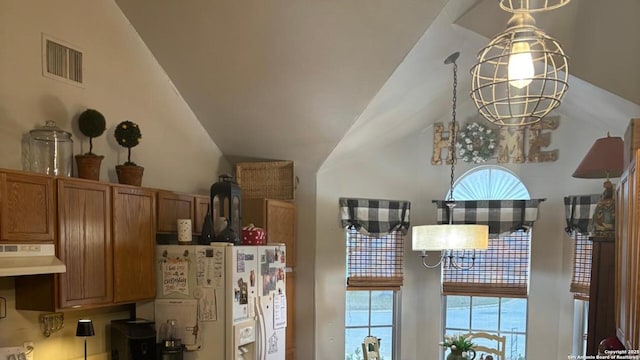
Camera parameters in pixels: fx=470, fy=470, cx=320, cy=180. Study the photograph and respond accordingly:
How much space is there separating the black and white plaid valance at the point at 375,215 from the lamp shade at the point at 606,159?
2.05 meters

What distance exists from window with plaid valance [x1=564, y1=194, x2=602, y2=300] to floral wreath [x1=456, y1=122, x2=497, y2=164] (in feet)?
2.98

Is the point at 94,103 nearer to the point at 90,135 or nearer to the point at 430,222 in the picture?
the point at 90,135

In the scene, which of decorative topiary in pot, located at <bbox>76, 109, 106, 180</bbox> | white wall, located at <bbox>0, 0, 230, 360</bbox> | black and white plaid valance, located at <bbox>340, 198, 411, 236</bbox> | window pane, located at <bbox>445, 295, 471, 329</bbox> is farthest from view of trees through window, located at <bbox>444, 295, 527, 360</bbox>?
decorative topiary in pot, located at <bbox>76, 109, 106, 180</bbox>

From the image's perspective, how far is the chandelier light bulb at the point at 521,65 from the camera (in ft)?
6.21

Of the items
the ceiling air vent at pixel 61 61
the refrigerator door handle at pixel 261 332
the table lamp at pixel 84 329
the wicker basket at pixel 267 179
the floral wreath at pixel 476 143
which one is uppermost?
the ceiling air vent at pixel 61 61

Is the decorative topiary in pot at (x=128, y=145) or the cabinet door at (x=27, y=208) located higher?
the decorative topiary in pot at (x=128, y=145)

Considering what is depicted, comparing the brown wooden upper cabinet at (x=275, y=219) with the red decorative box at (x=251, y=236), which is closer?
the red decorative box at (x=251, y=236)

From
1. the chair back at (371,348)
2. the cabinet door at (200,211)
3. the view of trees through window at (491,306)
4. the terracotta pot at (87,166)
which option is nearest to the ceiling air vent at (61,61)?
the terracotta pot at (87,166)


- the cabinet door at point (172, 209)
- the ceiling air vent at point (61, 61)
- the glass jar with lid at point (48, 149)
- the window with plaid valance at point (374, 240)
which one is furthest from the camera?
the window with plaid valance at point (374, 240)

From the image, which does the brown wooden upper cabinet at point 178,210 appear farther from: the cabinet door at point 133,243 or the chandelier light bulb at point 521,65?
the chandelier light bulb at point 521,65

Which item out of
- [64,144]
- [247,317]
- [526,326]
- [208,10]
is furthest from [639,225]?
[526,326]

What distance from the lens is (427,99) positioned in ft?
14.6

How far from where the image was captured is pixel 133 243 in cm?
319

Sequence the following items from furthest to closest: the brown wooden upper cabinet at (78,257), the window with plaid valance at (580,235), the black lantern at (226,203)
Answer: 1. the window with plaid valance at (580,235)
2. the black lantern at (226,203)
3. the brown wooden upper cabinet at (78,257)
